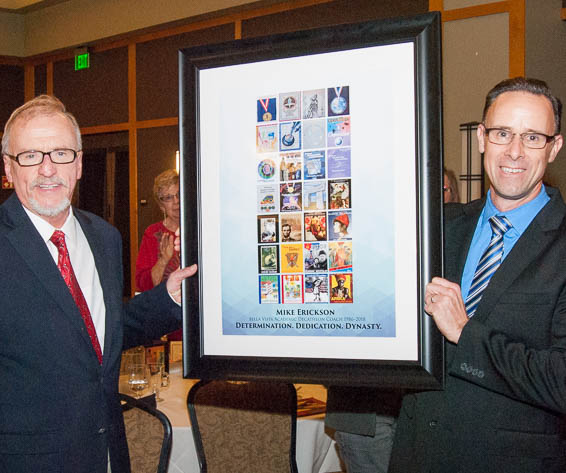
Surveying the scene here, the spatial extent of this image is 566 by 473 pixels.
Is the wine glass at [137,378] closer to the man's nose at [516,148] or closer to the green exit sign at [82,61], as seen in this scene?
the man's nose at [516,148]

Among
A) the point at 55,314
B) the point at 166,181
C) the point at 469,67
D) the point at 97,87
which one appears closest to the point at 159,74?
the point at 97,87

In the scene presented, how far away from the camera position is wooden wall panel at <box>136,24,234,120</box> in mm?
6855

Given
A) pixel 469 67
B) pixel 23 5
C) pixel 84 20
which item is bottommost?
pixel 469 67

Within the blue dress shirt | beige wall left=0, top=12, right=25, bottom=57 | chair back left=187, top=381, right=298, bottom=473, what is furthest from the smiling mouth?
beige wall left=0, top=12, right=25, bottom=57

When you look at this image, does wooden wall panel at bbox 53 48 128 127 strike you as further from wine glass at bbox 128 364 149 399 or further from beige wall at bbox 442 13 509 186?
wine glass at bbox 128 364 149 399

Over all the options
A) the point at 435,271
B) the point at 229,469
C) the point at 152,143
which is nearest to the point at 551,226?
the point at 435,271

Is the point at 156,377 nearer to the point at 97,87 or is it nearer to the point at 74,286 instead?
the point at 74,286

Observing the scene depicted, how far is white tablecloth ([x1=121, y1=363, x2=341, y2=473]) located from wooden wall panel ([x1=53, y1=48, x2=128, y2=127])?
5.36 metres

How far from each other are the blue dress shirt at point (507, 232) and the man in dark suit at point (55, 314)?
0.77 meters

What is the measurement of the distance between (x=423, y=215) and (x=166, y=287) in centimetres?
98

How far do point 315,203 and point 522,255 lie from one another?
570 millimetres

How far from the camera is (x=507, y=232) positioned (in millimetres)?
1597

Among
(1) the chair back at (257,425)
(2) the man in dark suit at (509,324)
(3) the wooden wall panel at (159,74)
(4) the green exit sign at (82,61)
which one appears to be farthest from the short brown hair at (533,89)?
(4) the green exit sign at (82,61)

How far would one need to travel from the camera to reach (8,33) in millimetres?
8070
